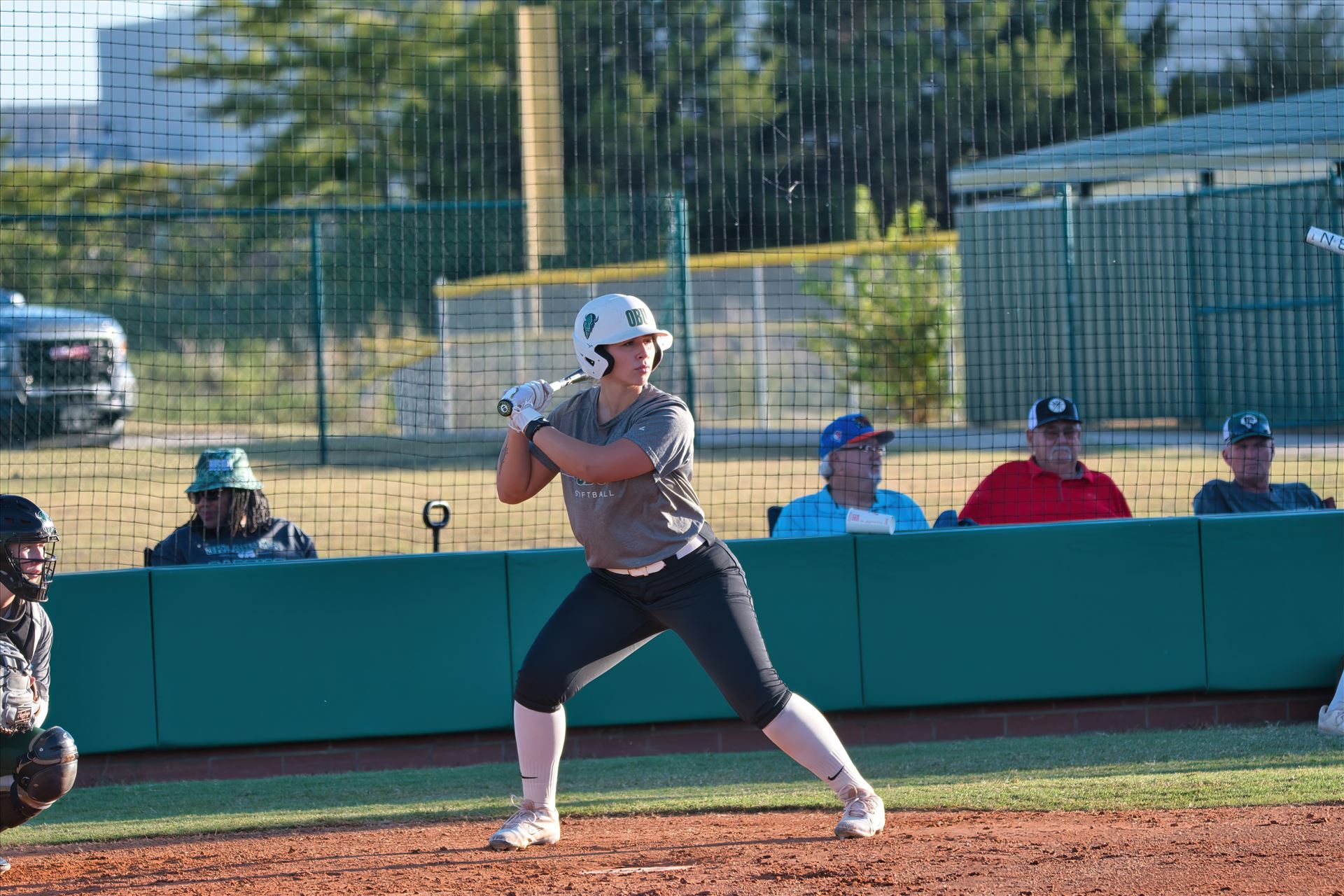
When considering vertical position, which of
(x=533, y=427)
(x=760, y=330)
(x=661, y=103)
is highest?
(x=661, y=103)

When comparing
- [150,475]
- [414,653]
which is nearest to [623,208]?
[150,475]

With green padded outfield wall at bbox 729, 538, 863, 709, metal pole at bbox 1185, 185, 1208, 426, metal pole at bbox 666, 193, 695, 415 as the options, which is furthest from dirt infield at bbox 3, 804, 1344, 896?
metal pole at bbox 1185, 185, 1208, 426

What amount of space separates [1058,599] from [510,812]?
2534 millimetres

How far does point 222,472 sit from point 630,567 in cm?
277

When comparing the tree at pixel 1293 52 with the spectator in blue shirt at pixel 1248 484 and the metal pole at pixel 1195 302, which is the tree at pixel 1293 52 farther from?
the spectator in blue shirt at pixel 1248 484

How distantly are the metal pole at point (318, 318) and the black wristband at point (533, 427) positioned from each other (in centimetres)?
654

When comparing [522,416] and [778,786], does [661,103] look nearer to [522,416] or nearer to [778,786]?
[778,786]

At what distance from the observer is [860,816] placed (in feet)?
14.6

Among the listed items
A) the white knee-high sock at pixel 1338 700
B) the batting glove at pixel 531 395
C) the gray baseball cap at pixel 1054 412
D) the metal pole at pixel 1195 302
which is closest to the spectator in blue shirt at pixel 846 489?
the gray baseball cap at pixel 1054 412

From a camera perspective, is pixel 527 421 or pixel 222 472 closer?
pixel 527 421

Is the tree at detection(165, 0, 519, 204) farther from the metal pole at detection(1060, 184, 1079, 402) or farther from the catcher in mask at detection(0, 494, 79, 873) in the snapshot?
the catcher in mask at detection(0, 494, 79, 873)

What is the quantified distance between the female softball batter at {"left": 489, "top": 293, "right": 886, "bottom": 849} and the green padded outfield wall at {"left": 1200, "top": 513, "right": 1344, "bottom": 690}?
244cm

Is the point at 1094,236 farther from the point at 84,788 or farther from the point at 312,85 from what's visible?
the point at 312,85

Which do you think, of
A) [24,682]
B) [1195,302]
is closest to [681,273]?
[1195,302]
